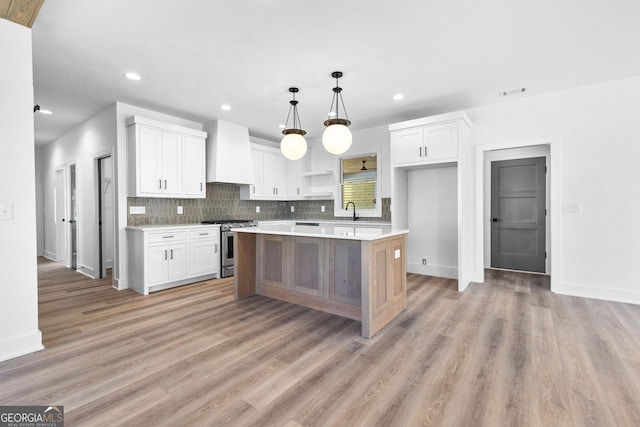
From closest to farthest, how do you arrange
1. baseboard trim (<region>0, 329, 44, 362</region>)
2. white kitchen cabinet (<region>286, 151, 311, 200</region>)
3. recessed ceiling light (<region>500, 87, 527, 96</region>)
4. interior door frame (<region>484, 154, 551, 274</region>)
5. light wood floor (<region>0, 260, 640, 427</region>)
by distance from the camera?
1. light wood floor (<region>0, 260, 640, 427</region>)
2. baseboard trim (<region>0, 329, 44, 362</region>)
3. recessed ceiling light (<region>500, 87, 527, 96</region>)
4. interior door frame (<region>484, 154, 551, 274</region>)
5. white kitchen cabinet (<region>286, 151, 311, 200</region>)

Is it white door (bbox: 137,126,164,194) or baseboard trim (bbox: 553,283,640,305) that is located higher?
white door (bbox: 137,126,164,194)

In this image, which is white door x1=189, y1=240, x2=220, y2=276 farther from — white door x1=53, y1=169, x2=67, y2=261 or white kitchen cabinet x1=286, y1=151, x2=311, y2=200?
white door x1=53, y1=169, x2=67, y2=261

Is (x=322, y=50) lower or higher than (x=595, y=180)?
higher

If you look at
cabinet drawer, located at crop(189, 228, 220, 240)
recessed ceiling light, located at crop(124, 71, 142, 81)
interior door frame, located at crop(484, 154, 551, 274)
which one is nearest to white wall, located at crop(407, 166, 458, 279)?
interior door frame, located at crop(484, 154, 551, 274)

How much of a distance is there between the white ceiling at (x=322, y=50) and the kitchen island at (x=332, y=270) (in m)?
1.81

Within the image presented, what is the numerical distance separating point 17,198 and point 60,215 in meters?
5.32

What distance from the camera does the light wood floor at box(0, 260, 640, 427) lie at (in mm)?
1686

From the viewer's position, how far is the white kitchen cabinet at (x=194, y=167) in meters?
4.75

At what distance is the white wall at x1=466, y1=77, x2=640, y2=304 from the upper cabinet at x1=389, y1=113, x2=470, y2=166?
97 centimetres

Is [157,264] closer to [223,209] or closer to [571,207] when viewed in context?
[223,209]

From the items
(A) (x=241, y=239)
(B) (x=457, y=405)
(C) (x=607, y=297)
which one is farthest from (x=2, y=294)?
(C) (x=607, y=297)

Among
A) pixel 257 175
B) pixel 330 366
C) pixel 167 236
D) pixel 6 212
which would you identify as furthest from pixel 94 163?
pixel 330 366

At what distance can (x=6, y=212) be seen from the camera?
2.28 metres

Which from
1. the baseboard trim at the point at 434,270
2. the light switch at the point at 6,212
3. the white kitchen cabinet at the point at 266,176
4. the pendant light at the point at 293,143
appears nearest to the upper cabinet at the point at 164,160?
the white kitchen cabinet at the point at 266,176
